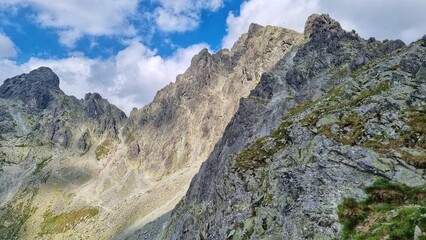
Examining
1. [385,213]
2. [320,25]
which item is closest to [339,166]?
[385,213]

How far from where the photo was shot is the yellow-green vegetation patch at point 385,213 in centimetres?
2036

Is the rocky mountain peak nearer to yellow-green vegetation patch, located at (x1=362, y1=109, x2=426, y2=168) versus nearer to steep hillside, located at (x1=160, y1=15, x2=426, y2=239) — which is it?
steep hillside, located at (x1=160, y1=15, x2=426, y2=239)

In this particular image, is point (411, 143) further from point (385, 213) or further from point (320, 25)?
point (320, 25)

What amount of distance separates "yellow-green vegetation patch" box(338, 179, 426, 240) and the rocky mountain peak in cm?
13544

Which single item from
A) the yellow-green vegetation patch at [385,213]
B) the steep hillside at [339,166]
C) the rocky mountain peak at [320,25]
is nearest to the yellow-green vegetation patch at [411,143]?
the steep hillside at [339,166]

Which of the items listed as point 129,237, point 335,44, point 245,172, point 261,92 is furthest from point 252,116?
point 245,172

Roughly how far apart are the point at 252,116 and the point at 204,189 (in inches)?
988

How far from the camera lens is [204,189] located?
110 meters

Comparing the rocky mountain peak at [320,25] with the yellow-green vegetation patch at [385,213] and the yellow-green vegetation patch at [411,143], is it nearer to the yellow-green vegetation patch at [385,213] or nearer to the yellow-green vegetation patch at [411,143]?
the yellow-green vegetation patch at [411,143]

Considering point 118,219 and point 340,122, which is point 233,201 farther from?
point 118,219

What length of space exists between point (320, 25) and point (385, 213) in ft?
523

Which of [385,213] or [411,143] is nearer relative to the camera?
[385,213]

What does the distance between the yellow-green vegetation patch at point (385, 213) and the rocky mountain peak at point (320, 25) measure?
135438 millimetres

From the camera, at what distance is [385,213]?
79.0ft
